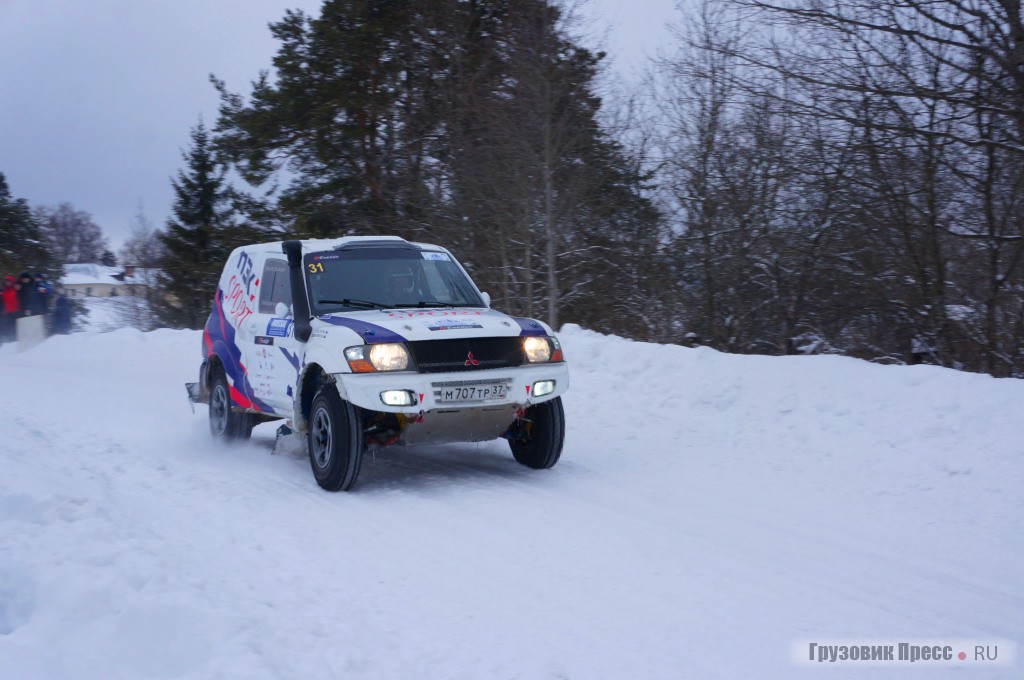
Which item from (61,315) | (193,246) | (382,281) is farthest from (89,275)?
(382,281)

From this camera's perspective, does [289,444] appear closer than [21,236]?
Yes

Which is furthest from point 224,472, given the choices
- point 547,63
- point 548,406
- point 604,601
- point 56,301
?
point 56,301

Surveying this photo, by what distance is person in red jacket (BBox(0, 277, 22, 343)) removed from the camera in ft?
70.8

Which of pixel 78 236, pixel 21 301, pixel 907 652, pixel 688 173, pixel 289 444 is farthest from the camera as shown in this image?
pixel 78 236

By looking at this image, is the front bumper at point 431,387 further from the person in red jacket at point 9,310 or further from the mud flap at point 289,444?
the person in red jacket at point 9,310

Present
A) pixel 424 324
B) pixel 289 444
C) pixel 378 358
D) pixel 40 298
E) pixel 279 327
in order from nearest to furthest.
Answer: pixel 378 358
pixel 424 324
pixel 279 327
pixel 289 444
pixel 40 298

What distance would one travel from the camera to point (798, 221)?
1376cm

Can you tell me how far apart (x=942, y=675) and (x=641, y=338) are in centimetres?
1275

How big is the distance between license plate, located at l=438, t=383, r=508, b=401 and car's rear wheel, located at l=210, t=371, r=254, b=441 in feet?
10.6

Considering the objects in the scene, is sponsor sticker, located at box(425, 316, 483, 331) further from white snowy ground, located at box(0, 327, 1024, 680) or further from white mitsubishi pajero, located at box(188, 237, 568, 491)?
white snowy ground, located at box(0, 327, 1024, 680)

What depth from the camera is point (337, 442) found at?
22.2 feet

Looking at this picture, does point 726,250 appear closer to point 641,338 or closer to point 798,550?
point 641,338

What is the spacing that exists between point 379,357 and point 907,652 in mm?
3906

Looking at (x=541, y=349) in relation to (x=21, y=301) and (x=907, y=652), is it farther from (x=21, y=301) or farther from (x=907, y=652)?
(x=21, y=301)
